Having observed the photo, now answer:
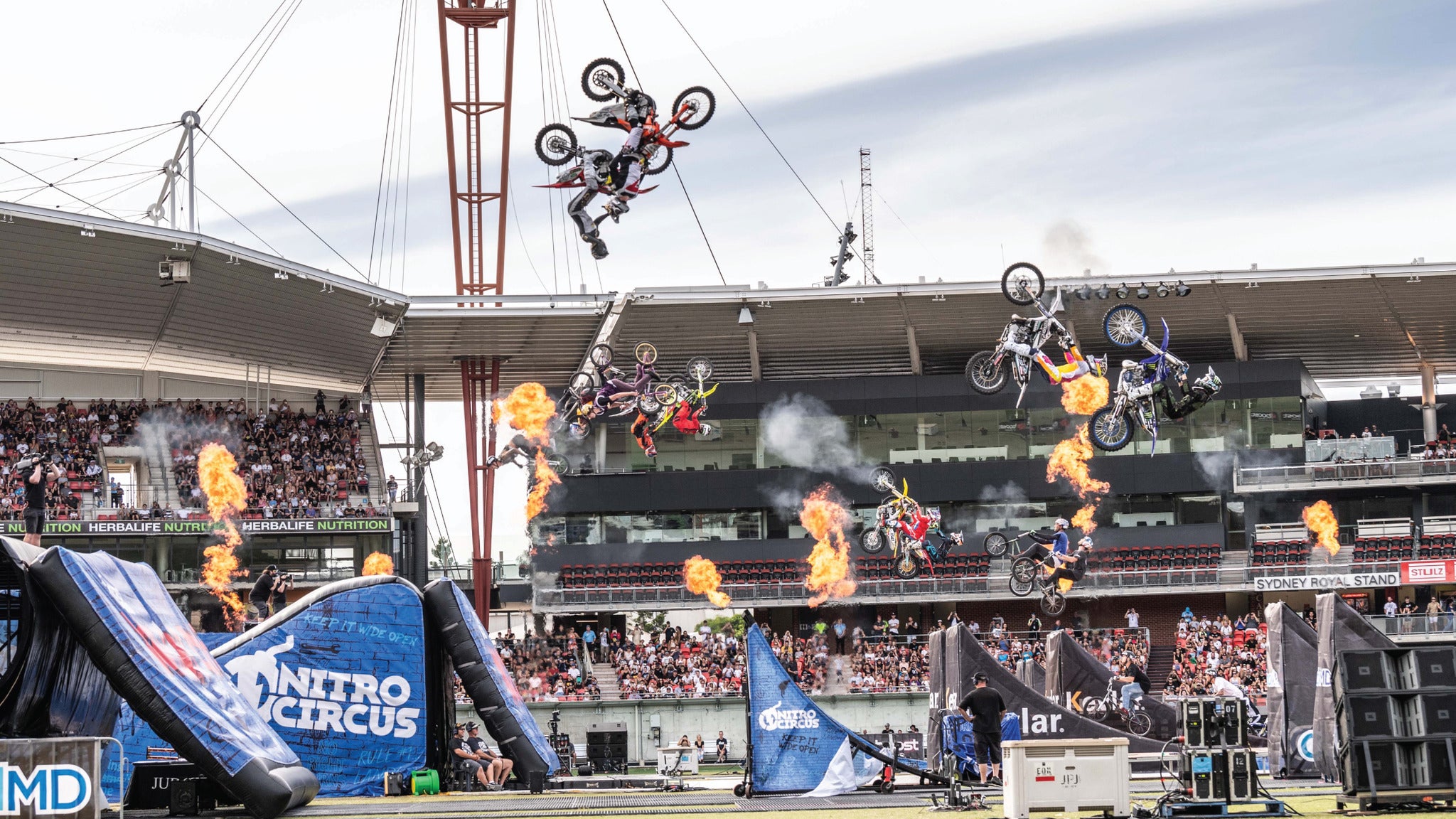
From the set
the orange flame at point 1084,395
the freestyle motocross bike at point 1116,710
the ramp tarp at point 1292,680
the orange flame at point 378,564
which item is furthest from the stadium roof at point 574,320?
the ramp tarp at point 1292,680

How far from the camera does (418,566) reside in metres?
50.3

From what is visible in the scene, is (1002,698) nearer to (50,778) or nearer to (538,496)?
(50,778)

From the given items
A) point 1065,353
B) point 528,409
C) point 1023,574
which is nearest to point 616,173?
point 1065,353

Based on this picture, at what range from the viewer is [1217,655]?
145ft

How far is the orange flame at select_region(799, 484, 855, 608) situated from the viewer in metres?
50.7

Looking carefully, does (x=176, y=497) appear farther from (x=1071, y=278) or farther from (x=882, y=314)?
(x=1071, y=278)

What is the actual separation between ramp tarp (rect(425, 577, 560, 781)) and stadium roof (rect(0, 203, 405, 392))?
22.9 meters

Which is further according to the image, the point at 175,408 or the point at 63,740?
the point at 175,408

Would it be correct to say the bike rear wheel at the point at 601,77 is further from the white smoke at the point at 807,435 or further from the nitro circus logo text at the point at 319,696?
the white smoke at the point at 807,435

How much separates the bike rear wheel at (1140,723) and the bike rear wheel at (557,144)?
531 inches

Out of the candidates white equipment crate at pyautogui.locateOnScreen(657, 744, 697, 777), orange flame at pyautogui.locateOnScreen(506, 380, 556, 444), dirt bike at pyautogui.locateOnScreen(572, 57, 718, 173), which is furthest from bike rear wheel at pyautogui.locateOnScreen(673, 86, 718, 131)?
orange flame at pyautogui.locateOnScreen(506, 380, 556, 444)

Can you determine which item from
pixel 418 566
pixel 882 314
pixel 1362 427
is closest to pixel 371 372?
pixel 418 566

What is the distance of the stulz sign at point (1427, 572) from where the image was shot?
4831 centimetres

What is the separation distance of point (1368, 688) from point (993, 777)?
580cm
